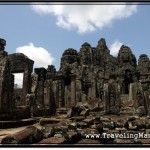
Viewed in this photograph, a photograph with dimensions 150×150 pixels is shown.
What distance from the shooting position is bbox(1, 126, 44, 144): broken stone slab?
7160mm

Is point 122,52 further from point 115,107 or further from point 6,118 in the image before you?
point 6,118

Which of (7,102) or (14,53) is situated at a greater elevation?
(14,53)

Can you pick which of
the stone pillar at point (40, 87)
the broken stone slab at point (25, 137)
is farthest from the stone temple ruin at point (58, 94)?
the broken stone slab at point (25, 137)

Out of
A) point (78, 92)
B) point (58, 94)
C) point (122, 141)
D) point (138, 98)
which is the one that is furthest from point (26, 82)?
point (122, 141)

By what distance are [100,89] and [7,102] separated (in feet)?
83.3

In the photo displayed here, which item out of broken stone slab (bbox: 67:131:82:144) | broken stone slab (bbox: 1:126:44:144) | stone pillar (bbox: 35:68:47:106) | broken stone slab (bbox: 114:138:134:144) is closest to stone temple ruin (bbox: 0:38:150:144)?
stone pillar (bbox: 35:68:47:106)

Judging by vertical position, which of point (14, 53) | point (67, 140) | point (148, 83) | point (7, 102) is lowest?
point (67, 140)

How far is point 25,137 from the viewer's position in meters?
7.68

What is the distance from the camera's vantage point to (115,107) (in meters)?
21.3

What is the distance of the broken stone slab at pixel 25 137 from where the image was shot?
716 cm

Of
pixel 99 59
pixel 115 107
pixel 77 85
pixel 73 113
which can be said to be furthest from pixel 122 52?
pixel 73 113

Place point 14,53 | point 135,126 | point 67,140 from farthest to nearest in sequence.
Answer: point 14,53
point 135,126
point 67,140

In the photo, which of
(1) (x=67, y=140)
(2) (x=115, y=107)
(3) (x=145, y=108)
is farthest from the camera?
(2) (x=115, y=107)

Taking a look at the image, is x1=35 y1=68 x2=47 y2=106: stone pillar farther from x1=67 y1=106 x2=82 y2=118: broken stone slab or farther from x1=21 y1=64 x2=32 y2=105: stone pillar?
x1=67 y1=106 x2=82 y2=118: broken stone slab
